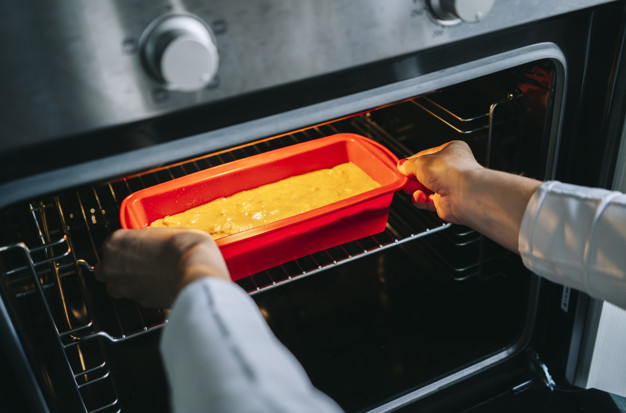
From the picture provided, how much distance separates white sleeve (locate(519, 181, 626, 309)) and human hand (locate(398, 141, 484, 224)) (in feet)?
0.49

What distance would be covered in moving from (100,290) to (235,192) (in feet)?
1.34

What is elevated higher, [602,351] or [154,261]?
[154,261]

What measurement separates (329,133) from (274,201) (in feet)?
1.13

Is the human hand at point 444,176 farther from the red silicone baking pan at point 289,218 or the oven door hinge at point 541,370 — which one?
the oven door hinge at point 541,370

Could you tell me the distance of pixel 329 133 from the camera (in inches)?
55.9

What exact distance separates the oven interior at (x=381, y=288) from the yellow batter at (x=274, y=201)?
115 millimetres

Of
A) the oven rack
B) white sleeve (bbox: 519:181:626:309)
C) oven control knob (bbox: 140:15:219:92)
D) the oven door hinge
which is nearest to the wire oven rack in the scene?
the oven rack

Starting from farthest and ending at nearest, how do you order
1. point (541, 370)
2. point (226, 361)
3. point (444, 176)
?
1. point (541, 370)
2. point (444, 176)
3. point (226, 361)

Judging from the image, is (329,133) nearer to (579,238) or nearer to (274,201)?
(274,201)

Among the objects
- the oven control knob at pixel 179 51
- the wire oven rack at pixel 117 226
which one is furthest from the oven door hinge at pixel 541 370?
the oven control knob at pixel 179 51

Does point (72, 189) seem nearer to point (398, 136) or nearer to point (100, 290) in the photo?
point (100, 290)

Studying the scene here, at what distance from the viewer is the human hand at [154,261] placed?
686 millimetres

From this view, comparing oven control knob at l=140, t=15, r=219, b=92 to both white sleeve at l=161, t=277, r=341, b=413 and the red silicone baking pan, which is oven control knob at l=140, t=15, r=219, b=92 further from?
the red silicone baking pan

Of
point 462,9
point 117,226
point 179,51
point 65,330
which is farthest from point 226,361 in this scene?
point 117,226
